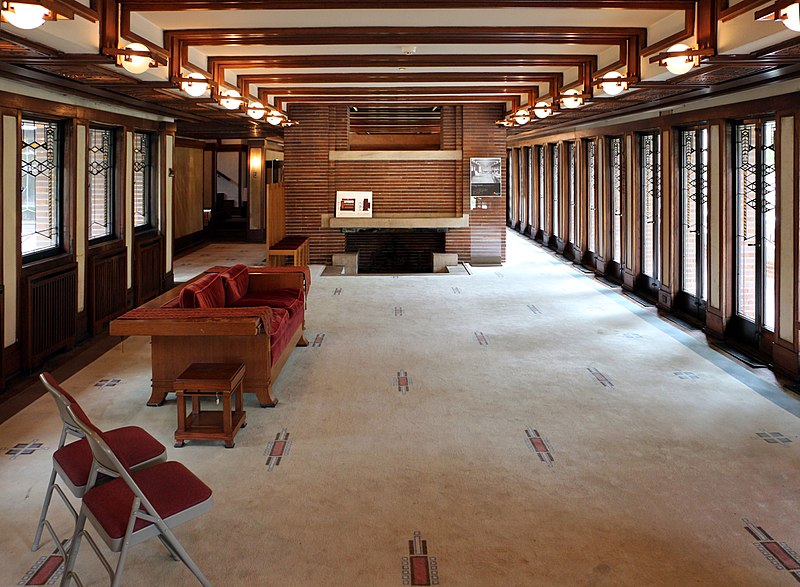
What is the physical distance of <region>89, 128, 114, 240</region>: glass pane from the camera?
26.5 feet

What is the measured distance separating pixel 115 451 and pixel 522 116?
847cm

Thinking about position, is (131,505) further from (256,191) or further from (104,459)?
(256,191)

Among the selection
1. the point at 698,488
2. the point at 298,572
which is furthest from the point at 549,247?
the point at 298,572

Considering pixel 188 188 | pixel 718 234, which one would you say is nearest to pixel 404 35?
pixel 718 234

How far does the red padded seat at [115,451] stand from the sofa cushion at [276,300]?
119 inches

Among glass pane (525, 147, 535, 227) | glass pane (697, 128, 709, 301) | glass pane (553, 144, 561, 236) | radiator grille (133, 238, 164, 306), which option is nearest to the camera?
glass pane (697, 128, 709, 301)

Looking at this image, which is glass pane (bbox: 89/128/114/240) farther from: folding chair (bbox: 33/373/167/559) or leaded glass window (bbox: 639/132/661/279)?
leaded glass window (bbox: 639/132/661/279)

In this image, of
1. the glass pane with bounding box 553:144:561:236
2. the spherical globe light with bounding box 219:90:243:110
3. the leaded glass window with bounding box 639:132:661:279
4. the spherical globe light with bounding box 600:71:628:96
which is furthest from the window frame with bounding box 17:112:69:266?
the glass pane with bounding box 553:144:561:236

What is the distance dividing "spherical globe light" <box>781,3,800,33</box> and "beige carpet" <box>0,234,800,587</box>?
239 cm

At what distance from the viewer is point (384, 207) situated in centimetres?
1336

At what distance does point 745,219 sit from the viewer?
289 inches

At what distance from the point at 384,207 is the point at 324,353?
6.89 meters

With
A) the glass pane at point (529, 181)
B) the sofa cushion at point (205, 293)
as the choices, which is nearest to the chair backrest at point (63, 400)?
the sofa cushion at point (205, 293)

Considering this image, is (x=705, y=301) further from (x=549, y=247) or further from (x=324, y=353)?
(x=549, y=247)
